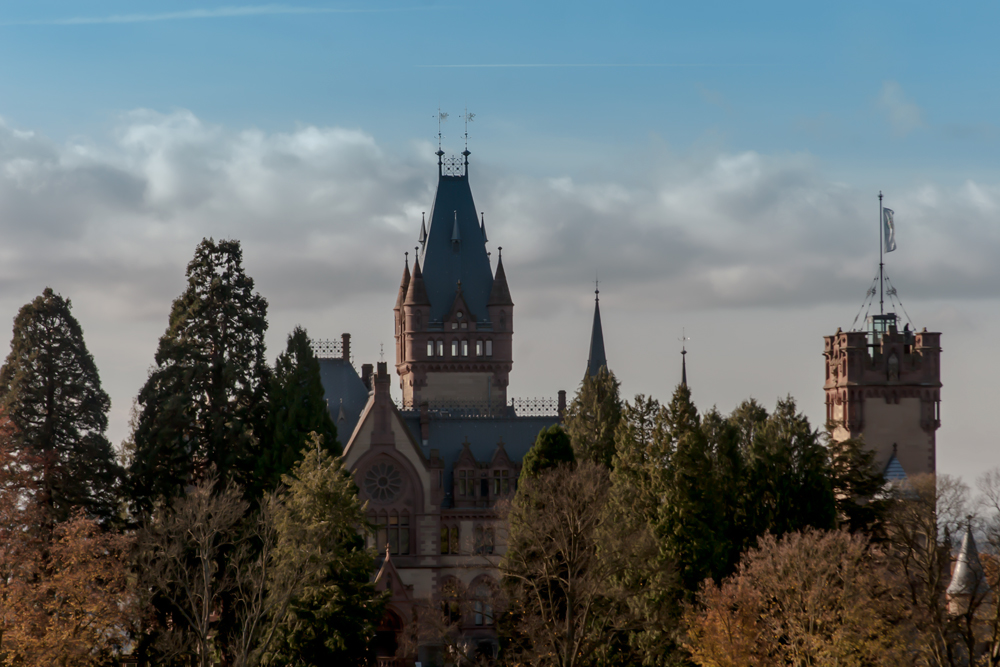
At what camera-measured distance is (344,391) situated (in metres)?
96.2

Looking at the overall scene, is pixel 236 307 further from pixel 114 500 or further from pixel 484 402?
pixel 484 402

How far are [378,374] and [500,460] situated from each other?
901 cm

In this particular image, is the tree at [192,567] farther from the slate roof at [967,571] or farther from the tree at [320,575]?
the slate roof at [967,571]

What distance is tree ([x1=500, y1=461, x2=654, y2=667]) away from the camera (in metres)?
60.2

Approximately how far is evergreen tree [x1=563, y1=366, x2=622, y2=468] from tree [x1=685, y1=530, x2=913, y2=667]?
48.4ft

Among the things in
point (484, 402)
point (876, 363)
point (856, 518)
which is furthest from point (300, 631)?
point (484, 402)

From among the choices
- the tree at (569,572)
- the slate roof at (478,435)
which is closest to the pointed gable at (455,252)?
→ the slate roof at (478,435)

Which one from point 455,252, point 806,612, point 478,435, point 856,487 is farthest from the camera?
point 455,252

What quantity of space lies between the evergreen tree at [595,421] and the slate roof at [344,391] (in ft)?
76.2

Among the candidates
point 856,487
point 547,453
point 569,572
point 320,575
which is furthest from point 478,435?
point 320,575

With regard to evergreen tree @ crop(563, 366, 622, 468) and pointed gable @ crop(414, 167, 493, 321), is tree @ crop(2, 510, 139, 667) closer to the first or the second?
evergreen tree @ crop(563, 366, 622, 468)

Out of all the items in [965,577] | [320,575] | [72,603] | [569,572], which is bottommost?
[965,577]

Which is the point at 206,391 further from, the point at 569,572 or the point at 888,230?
the point at 888,230

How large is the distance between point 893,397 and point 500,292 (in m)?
34.1
